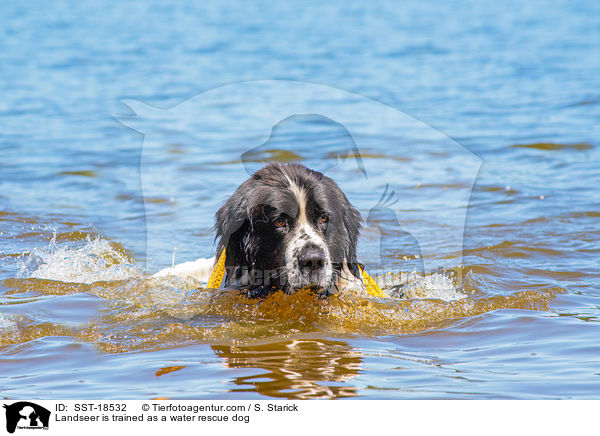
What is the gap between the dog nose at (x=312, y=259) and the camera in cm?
435

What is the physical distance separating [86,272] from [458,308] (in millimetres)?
3051

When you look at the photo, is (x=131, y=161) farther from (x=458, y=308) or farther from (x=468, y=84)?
(x=468, y=84)

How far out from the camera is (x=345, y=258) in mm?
4828

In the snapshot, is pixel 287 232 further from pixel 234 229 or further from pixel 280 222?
pixel 234 229

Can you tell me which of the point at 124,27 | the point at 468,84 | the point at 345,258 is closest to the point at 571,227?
the point at 345,258

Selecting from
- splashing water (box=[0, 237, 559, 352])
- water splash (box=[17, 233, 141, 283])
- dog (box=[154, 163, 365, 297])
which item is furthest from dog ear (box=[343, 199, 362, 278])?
water splash (box=[17, 233, 141, 283])

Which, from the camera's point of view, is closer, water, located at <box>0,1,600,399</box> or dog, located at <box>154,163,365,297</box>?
water, located at <box>0,1,600,399</box>

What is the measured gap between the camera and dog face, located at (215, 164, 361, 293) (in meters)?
4.44

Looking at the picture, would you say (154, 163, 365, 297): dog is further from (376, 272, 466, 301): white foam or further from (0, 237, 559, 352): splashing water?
(376, 272, 466, 301): white foam
